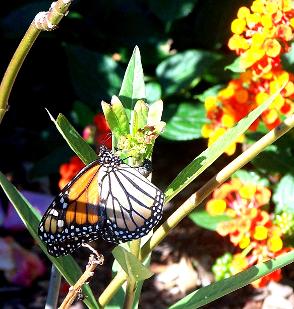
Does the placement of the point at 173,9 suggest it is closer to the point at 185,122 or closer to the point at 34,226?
the point at 185,122

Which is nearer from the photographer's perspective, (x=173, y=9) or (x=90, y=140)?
(x=90, y=140)

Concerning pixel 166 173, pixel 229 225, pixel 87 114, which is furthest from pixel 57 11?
pixel 166 173

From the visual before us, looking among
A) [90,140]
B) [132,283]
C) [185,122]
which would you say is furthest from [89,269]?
[185,122]

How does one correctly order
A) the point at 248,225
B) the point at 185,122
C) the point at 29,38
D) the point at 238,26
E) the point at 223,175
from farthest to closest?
the point at 185,122 → the point at 248,225 → the point at 238,26 → the point at 223,175 → the point at 29,38

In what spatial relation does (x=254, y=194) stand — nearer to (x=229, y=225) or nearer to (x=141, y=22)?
(x=229, y=225)

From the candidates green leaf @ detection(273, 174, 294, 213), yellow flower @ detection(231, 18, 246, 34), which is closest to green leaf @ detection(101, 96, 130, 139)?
yellow flower @ detection(231, 18, 246, 34)

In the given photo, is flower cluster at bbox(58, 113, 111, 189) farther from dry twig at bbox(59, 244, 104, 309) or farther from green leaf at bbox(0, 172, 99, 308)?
dry twig at bbox(59, 244, 104, 309)
